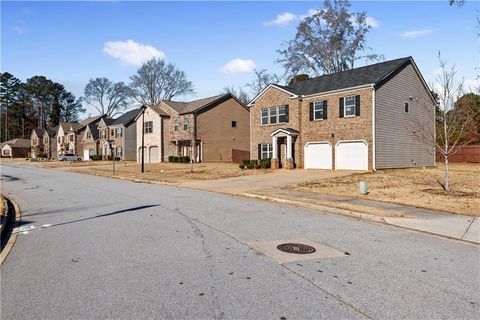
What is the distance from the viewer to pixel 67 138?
80.2 m

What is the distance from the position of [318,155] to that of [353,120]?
4080 millimetres

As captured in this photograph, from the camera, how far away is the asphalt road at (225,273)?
13.8 ft

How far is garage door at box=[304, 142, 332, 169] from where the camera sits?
29.4 meters

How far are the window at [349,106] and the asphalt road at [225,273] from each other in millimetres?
19545

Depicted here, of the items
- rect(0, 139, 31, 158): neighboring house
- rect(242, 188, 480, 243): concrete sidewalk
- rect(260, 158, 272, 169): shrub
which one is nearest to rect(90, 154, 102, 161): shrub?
rect(260, 158, 272, 169): shrub

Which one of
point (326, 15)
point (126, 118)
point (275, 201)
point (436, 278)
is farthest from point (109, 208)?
point (126, 118)

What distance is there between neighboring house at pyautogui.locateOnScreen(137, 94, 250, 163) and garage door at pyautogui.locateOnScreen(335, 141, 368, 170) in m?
19.7

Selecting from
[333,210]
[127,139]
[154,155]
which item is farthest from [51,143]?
[333,210]

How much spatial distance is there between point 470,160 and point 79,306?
41.6 metres

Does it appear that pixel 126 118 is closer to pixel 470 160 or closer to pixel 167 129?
pixel 167 129

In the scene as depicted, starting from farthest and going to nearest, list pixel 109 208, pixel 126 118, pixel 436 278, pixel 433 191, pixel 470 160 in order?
pixel 126 118
pixel 470 160
pixel 433 191
pixel 109 208
pixel 436 278

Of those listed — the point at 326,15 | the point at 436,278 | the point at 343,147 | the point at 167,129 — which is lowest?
the point at 436,278

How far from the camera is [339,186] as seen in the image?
18094 millimetres

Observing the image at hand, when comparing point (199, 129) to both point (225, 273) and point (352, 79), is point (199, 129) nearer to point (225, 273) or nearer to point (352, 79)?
point (352, 79)
